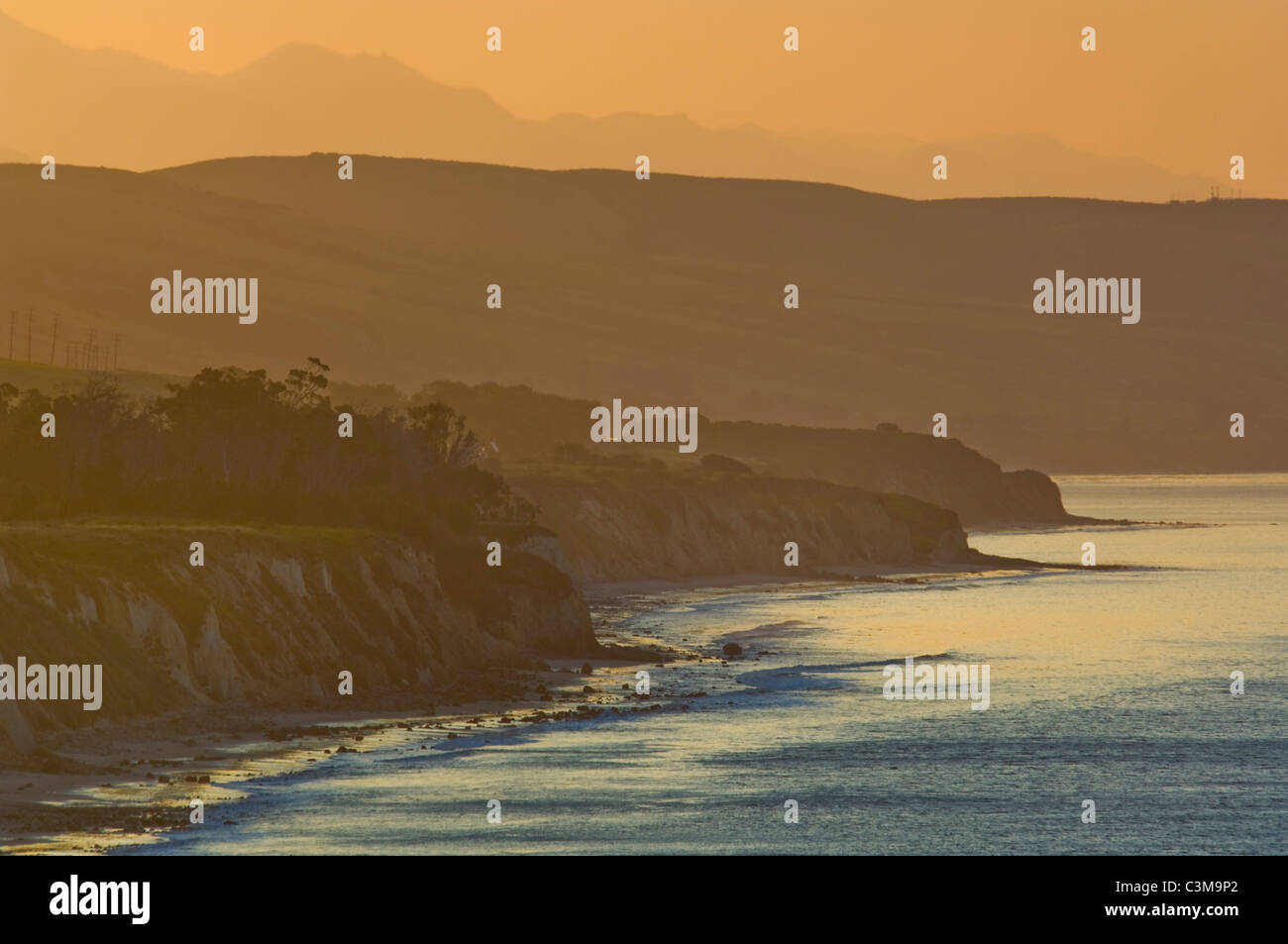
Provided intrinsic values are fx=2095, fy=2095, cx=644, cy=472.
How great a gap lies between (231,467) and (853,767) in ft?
139

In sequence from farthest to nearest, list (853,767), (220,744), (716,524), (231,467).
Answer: (716,524), (231,467), (853,767), (220,744)

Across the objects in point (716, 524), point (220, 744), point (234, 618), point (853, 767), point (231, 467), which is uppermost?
point (231, 467)

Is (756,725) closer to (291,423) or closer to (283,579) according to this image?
(283,579)

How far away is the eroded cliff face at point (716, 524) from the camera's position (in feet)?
489

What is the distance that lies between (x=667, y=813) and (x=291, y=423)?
53.5m

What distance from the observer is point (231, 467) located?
9662 cm

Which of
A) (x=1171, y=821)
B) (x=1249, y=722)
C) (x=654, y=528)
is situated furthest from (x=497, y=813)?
(x=654, y=528)

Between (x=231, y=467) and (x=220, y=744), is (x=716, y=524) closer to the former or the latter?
(x=231, y=467)

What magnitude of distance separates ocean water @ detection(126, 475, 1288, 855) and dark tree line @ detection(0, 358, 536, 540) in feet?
44.6

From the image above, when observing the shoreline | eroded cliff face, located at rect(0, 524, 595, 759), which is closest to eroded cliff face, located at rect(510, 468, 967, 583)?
the shoreline

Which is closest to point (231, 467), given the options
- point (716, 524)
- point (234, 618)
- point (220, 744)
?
point (234, 618)

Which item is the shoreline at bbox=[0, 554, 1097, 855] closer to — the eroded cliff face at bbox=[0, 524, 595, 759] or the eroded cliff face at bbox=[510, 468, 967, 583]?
the eroded cliff face at bbox=[0, 524, 595, 759]

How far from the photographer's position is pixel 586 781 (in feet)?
190

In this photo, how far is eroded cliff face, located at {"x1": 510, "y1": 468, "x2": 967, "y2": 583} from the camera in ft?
489
